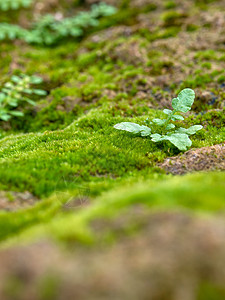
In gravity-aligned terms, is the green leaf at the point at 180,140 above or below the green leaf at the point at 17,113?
below

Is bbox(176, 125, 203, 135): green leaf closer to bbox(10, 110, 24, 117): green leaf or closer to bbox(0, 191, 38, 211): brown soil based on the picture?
bbox(0, 191, 38, 211): brown soil

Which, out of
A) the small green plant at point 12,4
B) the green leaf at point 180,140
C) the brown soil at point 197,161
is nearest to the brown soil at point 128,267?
the brown soil at point 197,161

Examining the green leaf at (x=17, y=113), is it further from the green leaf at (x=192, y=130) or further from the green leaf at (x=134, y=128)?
the green leaf at (x=192, y=130)

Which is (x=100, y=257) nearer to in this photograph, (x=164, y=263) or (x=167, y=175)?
(x=164, y=263)

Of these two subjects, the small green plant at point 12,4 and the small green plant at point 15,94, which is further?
the small green plant at point 12,4

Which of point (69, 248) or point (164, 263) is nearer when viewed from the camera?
point (164, 263)

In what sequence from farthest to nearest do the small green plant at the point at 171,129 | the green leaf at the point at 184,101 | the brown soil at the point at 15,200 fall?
the green leaf at the point at 184,101 → the small green plant at the point at 171,129 → the brown soil at the point at 15,200

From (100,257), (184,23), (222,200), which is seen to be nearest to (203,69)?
(184,23)
